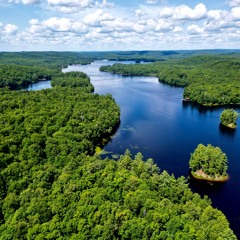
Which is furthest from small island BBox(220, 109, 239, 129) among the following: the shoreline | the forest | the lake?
the forest

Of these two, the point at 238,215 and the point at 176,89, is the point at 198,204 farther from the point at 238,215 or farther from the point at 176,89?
the point at 176,89

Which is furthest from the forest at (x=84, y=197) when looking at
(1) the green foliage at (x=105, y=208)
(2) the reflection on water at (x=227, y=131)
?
(2) the reflection on water at (x=227, y=131)

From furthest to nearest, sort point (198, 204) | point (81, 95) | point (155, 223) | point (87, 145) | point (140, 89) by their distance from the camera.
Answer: point (140, 89) → point (81, 95) → point (87, 145) → point (198, 204) → point (155, 223)

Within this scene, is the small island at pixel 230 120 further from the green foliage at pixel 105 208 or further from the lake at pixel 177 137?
the green foliage at pixel 105 208

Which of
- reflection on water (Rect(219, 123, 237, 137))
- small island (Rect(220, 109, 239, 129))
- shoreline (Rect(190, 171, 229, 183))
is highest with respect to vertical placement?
small island (Rect(220, 109, 239, 129))

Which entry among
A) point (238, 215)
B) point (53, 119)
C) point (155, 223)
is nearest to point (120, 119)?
point (53, 119)

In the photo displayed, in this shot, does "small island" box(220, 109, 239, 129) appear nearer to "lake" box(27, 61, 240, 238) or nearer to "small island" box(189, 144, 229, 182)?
"lake" box(27, 61, 240, 238)
